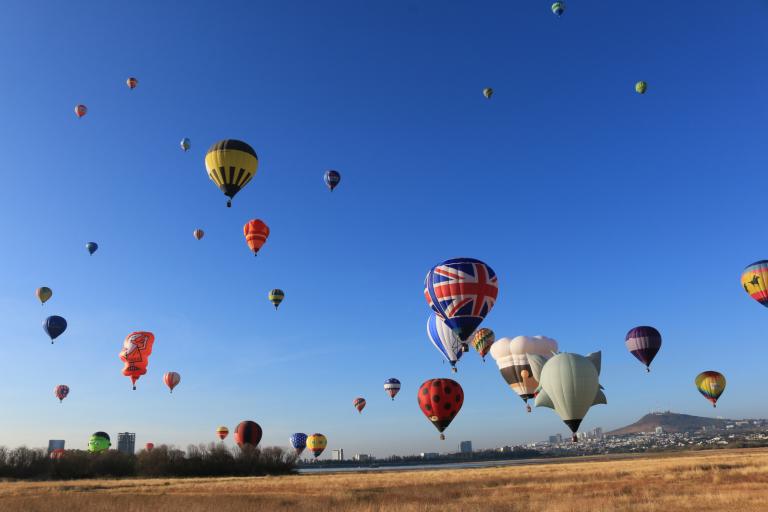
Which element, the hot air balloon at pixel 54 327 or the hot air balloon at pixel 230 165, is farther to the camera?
the hot air balloon at pixel 54 327

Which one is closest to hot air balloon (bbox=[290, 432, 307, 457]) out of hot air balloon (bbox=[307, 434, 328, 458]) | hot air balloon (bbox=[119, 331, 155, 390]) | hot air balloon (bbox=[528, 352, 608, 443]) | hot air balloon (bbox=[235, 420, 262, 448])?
hot air balloon (bbox=[307, 434, 328, 458])

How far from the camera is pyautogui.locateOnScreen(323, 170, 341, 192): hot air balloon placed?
56.8 meters

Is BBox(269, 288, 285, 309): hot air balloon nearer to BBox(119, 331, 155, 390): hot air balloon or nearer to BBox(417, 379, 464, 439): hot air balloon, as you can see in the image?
BBox(119, 331, 155, 390): hot air balloon

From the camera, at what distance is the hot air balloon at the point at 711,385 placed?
238 feet

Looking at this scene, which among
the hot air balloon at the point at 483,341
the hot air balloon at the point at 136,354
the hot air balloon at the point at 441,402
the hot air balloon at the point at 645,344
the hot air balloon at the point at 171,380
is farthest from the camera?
the hot air balloon at the point at 171,380

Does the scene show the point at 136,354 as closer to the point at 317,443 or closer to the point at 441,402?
the point at 441,402

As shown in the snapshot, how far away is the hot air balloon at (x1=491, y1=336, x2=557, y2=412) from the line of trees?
59.1 m

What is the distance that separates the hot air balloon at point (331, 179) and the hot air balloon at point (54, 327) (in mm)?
37376

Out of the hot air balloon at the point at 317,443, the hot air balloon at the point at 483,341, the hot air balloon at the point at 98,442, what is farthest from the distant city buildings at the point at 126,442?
the hot air balloon at the point at 483,341

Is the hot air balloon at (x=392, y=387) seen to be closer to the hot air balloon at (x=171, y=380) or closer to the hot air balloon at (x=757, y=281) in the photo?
the hot air balloon at (x=171, y=380)

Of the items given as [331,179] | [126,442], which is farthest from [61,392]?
[126,442]

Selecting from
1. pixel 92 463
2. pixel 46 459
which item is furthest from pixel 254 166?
pixel 46 459

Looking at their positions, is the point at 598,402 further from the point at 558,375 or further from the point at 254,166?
the point at 254,166

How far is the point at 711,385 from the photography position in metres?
73.3
